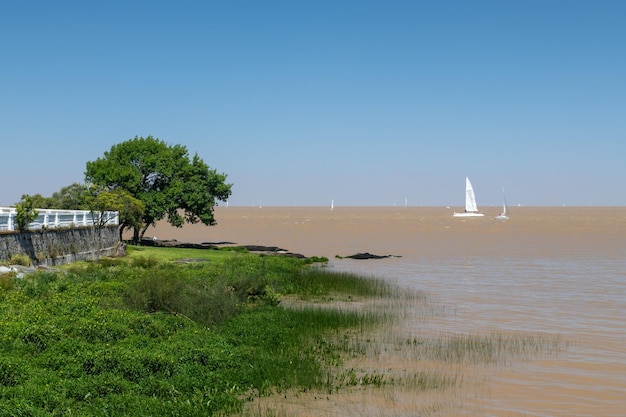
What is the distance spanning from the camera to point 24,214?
31.6 m

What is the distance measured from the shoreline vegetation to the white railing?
5.78 metres

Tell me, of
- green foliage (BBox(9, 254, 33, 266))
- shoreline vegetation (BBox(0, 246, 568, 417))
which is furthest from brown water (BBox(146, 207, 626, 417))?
green foliage (BBox(9, 254, 33, 266))

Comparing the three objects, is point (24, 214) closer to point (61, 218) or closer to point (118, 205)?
point (61, 218)

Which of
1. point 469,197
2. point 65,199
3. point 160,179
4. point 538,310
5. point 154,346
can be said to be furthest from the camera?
point 469,197

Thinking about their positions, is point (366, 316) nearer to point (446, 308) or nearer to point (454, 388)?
point (446, 308)

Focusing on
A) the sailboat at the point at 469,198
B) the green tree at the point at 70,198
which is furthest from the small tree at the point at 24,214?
the sailboat at the point at 469,198

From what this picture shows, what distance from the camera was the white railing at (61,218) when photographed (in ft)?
102

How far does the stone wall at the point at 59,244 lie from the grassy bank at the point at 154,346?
5.28 metres

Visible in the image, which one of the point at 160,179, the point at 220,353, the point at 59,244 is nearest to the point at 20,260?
the point at 59,244

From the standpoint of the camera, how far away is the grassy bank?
12.4m

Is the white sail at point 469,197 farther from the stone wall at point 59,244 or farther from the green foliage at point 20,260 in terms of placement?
the green foliage at point 20,260

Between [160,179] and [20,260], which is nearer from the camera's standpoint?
[20,260]

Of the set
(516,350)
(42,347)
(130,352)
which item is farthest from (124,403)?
(516,350)

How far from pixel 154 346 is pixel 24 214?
18.8m
